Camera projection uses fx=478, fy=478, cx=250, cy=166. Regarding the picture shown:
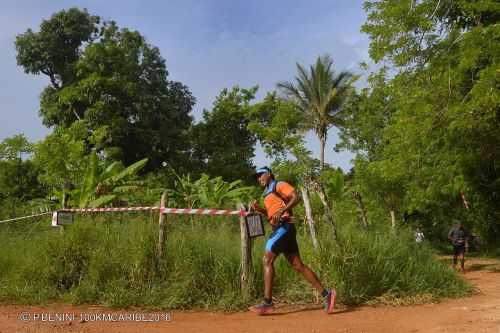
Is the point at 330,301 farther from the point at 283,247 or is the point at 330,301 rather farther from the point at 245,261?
the point at 245,261

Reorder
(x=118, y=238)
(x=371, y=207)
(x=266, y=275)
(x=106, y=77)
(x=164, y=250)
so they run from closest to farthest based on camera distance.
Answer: (x=266, y=275) < (x=164, y=250) < (x=118, y=238) < (x=371, y=207) < (x=106, y=77)

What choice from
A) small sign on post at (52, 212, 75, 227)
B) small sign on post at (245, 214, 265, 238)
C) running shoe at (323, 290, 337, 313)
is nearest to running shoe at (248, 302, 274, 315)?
running shoe at (323, 290, 337, 313)

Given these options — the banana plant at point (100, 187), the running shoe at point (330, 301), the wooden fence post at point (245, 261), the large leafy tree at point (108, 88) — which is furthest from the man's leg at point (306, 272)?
the large leafy tree at point (108, 88)

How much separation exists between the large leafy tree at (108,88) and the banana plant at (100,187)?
3.96 meters

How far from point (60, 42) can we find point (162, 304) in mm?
19205

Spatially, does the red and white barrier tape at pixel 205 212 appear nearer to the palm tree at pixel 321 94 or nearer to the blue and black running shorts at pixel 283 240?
the blue and black running shorts at pixel 283 240

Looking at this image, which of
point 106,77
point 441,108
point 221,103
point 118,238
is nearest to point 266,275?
point 118,238

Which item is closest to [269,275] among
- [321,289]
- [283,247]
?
[283,247]

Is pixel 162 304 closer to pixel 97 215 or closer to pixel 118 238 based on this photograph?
pixel 118 238

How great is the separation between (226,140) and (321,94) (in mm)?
5705

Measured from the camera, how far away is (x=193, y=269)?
20.6ft

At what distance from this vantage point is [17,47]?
70.0ft

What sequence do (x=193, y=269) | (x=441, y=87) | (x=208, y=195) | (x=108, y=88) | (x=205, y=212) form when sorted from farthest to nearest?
(x=108, y=88) → (x=208, y=195) → (x=441, y=87) → (x=205, y=212) → (x=193, y=269)

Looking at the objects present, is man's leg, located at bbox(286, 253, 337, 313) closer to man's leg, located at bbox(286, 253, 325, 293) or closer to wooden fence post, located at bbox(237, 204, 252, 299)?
man's leg, located at bbox(286, 253, 325, 293)
